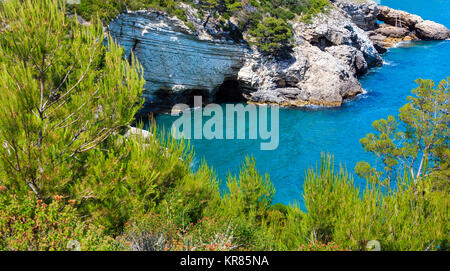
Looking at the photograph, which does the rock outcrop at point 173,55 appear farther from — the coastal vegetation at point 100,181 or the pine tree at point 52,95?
the coastal vegetation at point 100,181

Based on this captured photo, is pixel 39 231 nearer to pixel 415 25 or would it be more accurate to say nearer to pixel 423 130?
pixel 423 130

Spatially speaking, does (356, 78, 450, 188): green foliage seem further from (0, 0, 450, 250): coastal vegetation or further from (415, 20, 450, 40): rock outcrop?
(415, 20, 450, 40): rock outcrop

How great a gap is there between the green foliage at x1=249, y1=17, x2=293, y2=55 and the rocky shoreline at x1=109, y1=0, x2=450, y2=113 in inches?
42.8

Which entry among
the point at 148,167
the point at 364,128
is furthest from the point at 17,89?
the point at 364,128

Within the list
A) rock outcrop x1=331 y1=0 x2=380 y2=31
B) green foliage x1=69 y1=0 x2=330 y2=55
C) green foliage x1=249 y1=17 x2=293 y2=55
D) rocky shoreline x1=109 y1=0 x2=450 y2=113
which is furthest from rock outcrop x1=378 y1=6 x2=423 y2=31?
green foliage x1=249 y1=17 x2=293 y2=55

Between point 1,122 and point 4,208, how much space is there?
2277mm

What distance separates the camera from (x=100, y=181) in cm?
1116

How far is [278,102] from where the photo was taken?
39781mm

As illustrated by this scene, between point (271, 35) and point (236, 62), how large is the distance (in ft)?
17.4

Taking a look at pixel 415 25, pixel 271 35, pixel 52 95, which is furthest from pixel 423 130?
pixel 415 25

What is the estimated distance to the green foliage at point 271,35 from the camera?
1559 inches

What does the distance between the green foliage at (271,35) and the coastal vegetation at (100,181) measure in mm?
28986

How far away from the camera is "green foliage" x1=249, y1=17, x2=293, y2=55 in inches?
1559

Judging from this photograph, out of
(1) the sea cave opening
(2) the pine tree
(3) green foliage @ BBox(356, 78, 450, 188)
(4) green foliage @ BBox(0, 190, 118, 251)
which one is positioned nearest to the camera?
(4) green foliage @ BBox(0, 190, 118, 251)
